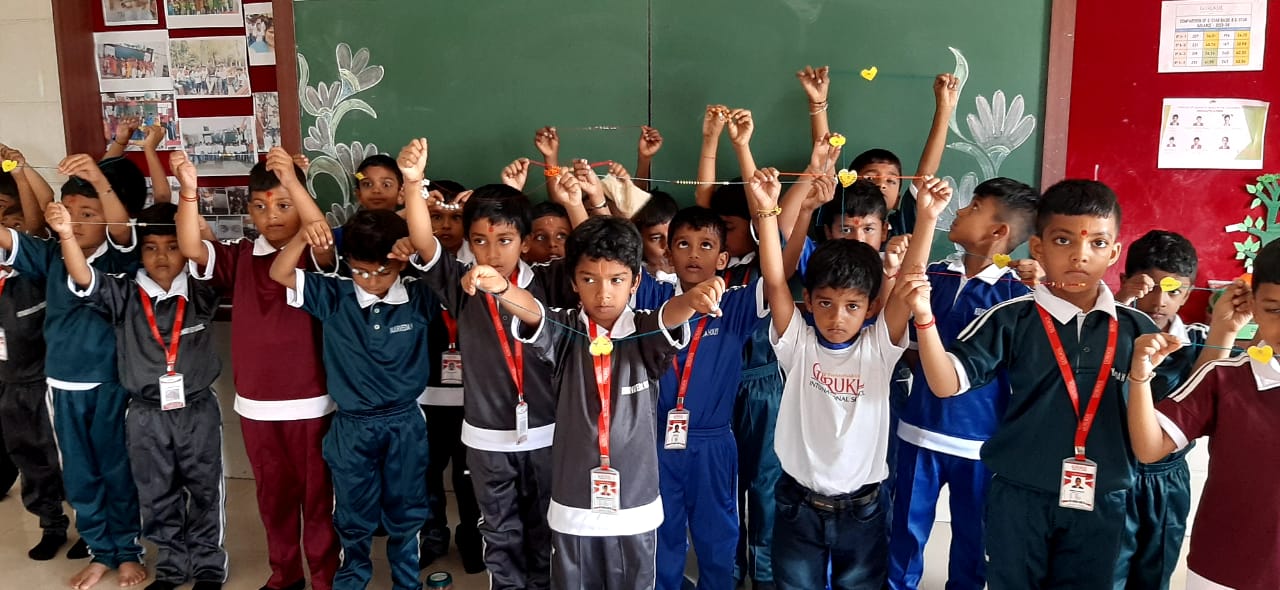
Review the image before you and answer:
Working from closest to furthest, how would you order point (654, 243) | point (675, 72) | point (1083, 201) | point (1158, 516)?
point (1083, 201) → point (1158, 516) → point (654, 243) → point (675, 72)

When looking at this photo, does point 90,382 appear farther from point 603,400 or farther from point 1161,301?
point 1161,301

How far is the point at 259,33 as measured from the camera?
Result: 11.3 ft

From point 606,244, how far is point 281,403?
1246 mm

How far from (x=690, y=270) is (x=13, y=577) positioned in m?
2.59

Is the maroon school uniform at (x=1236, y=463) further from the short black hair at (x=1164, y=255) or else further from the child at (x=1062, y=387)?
the short black hair at (x=1164, y=255)

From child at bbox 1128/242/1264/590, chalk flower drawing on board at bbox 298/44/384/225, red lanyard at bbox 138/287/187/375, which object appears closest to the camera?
child at bbox 1128/242/1264/590

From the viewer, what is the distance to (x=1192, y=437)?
1.71m

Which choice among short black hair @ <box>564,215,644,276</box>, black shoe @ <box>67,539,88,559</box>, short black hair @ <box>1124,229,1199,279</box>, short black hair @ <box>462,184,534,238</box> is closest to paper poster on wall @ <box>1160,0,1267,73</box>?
short black hair @ <box>1124,229,1199,279</box>

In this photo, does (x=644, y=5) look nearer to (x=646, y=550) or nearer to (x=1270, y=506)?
(x=646, y=550)

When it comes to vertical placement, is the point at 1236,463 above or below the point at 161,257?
below

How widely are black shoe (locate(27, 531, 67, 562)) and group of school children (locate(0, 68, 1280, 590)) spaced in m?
0.02

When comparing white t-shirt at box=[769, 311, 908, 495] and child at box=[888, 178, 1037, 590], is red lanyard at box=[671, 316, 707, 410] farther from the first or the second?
child at box=[888, 178, 1037, 590]

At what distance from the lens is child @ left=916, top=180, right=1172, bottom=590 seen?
181 cm

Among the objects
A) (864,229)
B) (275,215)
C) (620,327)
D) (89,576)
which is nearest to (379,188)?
(275,215)
